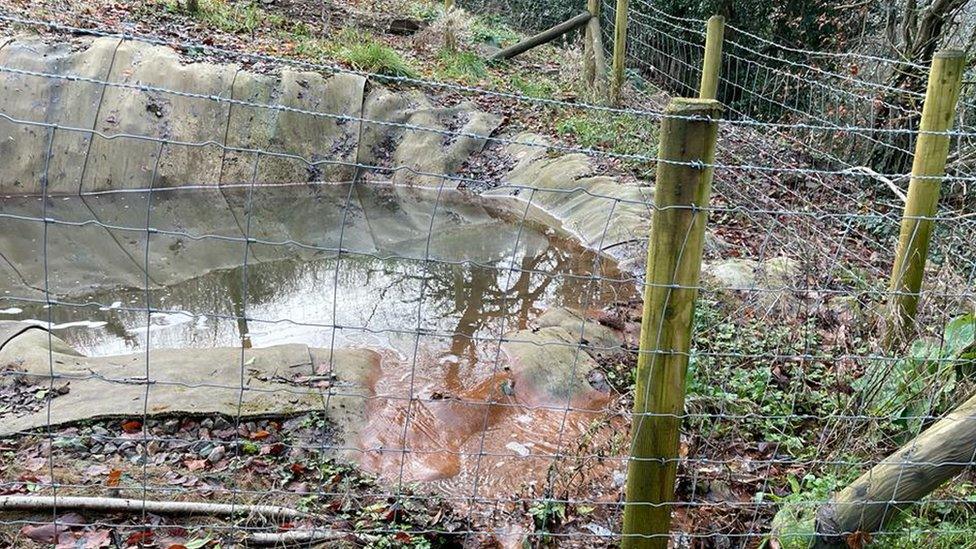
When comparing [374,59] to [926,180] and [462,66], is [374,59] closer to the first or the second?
[462,66]

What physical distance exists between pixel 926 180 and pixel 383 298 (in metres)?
3.89

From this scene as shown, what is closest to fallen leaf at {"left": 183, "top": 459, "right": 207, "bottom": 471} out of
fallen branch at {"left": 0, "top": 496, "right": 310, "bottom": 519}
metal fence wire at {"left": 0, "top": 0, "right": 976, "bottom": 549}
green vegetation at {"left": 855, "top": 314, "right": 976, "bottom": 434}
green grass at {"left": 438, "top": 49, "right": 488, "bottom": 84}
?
metal fence wire at {"left": 0, "top": 0, "right": 976, "bottom": 549}

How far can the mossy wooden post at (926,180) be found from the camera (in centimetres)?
355

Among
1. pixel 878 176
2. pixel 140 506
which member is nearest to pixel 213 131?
pixel 140 506

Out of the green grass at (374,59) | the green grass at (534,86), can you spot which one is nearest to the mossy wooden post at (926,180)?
the green grass at (534,86)

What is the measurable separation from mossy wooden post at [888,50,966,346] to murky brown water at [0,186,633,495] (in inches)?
58.7

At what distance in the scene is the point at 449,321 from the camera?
584cm

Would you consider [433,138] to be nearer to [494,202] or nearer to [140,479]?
[494,202]

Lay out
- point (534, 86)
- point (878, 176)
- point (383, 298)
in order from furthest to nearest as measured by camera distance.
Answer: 1. point (534, 86)
2. point (383, 298)
3. point (878, 176)

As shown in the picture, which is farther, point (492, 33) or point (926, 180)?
point (492, 33)

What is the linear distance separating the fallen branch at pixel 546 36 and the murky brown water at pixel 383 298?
9.48ft

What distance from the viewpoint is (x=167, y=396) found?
3.64 meters

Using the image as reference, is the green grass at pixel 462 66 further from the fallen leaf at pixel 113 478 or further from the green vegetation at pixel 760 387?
the fallen leaf at pixel 113 478

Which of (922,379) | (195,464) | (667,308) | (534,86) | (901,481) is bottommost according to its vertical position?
(195,464)
